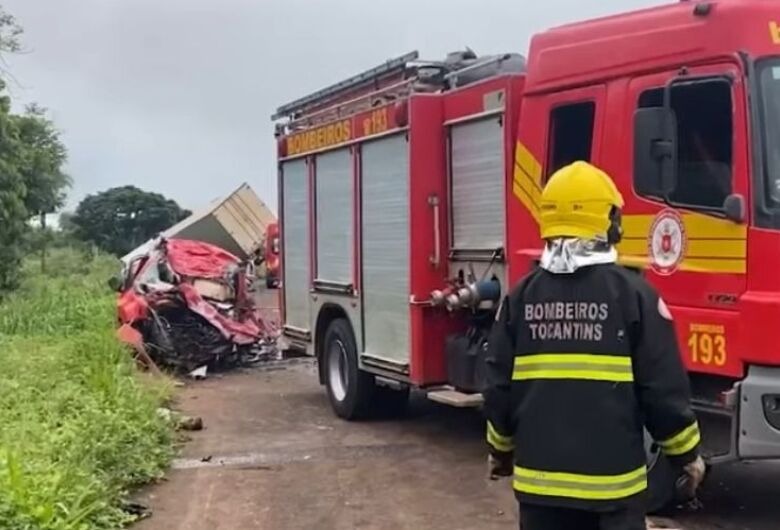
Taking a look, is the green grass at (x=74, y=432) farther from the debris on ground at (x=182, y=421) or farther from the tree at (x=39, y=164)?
the tree at (x=39, y=164)

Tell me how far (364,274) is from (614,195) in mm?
6800

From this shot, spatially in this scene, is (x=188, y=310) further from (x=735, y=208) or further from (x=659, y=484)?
(x=735, y=208)

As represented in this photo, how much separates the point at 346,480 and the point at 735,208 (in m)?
3.55

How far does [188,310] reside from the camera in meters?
15.8

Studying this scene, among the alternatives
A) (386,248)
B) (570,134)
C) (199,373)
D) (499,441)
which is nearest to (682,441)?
(499,441)

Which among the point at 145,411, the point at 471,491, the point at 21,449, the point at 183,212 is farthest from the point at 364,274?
the point at 183,212

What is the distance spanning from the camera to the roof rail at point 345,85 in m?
10.4

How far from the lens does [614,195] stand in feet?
13.4

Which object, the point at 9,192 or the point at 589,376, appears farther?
the point at 9,192

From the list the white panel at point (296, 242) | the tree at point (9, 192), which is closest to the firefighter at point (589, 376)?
the white panel at point (296, 242)

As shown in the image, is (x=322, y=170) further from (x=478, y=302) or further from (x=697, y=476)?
(x=697, y=476)

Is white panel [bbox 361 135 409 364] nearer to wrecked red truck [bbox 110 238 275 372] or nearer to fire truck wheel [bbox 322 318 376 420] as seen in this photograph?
fire truck wheel [bbox 322 318 376 420]

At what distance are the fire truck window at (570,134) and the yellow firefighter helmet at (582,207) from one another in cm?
360

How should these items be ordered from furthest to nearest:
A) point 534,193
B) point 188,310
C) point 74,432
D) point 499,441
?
point 188,310 → point 74,432 → point 534,193 → point 499,441
